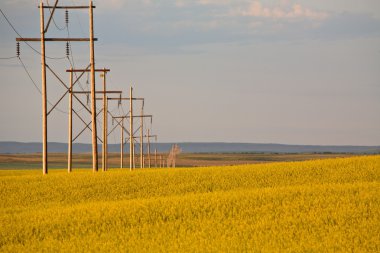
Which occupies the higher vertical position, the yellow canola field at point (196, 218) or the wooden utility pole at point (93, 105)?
the wooden utility pole at point (93, 105)

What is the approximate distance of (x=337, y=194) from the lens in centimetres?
2712

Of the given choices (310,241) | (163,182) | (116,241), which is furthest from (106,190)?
(310,241)

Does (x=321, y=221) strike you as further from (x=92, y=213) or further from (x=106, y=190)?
(x=106, y=190)

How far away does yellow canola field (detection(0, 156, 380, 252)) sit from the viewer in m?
20.2

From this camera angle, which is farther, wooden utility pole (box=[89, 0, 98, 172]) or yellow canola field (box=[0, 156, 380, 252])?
wooden utility pole (box=[89, 0, 98, 172])

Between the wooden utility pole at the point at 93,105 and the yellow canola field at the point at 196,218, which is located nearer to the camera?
the yellow canola field at the point at 196,218

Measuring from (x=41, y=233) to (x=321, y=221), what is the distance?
7788 mm

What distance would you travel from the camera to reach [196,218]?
24297 millimetres

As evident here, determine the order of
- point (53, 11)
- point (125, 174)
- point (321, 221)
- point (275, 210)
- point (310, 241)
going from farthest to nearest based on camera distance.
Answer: point (53, 11)
point (125, 174)
point (275, 210)
point (321, 221)
point (310, 241)

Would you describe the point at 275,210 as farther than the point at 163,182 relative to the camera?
No

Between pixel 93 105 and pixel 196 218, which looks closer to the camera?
pixel 196 218

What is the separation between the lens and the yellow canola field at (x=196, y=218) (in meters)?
20.2

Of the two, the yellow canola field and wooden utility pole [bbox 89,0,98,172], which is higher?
wooden utility pole [bbox 89,0,98,172]

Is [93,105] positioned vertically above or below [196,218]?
above
